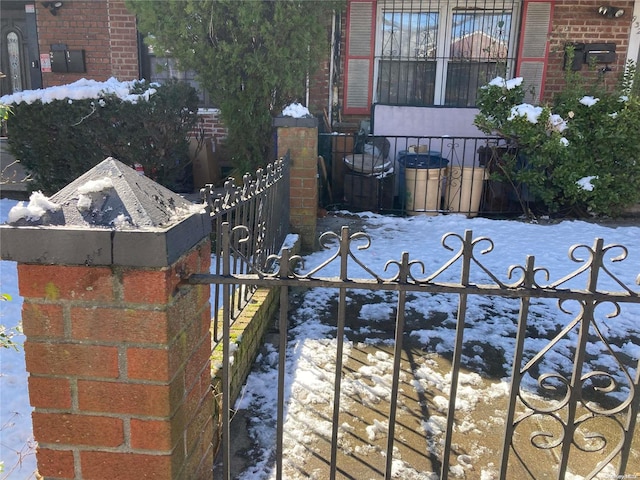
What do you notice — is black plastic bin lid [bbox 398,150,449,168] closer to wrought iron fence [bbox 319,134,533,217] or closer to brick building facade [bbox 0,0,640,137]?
wrought iron fence [bbox 319,134,533,217]

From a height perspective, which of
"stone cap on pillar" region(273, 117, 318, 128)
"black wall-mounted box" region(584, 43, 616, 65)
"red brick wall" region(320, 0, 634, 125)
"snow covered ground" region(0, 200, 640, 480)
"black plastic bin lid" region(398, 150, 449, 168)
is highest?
"red brick wall" region(320, 0, 634, 125)

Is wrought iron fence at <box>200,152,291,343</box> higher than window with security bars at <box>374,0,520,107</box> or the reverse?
the reverse

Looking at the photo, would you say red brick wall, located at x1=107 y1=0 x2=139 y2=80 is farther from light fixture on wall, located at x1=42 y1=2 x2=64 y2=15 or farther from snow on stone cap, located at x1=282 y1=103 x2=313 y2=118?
snow on stone cap, located at x1=282 y1=103 x2=313 y2=118

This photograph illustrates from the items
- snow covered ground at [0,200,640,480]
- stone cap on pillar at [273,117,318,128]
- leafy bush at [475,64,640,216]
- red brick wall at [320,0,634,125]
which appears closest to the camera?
snow covered ground at [0,200,640,480]

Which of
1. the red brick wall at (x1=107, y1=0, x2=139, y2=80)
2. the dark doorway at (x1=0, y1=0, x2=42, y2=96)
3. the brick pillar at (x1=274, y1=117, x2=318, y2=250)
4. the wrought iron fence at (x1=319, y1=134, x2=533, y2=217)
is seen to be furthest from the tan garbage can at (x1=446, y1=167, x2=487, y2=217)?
the dark doorway at (x1=0, y1=0, x2=42, y2=96)

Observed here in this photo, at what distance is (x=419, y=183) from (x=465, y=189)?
65 centimetres

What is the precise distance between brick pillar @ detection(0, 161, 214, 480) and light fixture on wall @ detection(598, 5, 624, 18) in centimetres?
872

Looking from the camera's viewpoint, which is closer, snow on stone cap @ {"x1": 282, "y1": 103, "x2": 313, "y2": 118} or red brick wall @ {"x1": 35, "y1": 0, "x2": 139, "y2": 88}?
snow on stone cap @ {"x1": 282, "y1": 103, "x2": 313, "y2": 118}

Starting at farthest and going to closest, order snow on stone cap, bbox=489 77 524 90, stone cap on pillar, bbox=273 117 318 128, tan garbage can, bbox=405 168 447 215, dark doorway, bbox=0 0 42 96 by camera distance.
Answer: dark doorway, bbox=0 0 42 96 < tan garbage can, bbox=405 168 447 215 < snow on stone cap, bbox=489 77 524 90 < stone cap on pillar, bbox=273 117 318 128

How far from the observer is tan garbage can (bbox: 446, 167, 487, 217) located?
23.5 ft

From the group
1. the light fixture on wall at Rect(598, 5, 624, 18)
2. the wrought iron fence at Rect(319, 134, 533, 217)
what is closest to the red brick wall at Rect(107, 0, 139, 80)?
the wrought iron fence at Rect(319, 134, 533, 217)

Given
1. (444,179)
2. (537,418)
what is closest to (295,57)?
(444,179)

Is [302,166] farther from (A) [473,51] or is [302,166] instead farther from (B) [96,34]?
(B) [96,34]

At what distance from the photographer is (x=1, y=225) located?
1428mm
